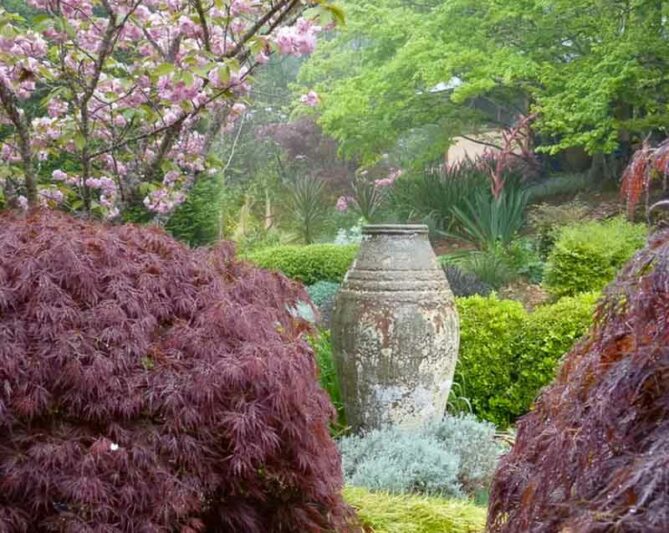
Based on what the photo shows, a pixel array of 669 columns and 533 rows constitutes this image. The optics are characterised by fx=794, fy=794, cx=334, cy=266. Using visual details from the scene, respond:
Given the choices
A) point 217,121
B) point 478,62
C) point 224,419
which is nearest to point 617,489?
point 224,419

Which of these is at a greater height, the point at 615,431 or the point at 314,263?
the point at 615,431

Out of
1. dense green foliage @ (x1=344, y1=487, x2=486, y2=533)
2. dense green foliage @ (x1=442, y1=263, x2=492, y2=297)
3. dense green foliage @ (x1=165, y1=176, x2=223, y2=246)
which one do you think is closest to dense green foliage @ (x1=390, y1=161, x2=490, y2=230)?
dense green foliage @ (x1=165, y1=176, x2=223, y2=246)

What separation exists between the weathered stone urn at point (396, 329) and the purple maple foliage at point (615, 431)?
8.95 ft

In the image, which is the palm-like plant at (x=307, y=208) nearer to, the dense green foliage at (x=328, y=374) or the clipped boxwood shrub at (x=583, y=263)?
the clipped boxwood shrub at (x=583, y=263)

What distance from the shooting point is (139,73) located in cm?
368

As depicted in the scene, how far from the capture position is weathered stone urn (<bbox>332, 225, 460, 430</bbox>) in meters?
4.33

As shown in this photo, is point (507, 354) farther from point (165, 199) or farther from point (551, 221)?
point (551, 221)

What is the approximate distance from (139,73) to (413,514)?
7.57 ft

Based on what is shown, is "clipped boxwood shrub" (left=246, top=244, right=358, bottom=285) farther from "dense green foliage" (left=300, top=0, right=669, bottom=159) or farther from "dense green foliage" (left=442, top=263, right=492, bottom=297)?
"dense green foliage" (left=300, top=0, right=669, bottom=159)

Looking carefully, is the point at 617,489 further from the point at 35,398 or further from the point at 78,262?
the point at 78,262

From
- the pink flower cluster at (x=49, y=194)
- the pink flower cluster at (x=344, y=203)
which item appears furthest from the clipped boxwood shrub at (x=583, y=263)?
the pink flower cluster at (x=344, y=203)

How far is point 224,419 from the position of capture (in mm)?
2201

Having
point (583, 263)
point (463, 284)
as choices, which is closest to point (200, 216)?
point (463, 284)

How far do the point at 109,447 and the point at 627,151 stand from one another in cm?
1276
